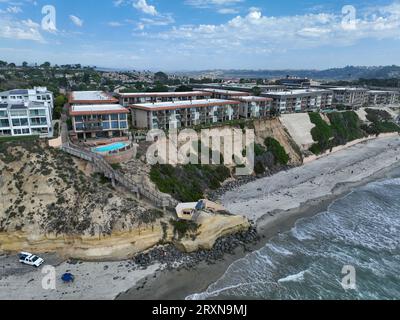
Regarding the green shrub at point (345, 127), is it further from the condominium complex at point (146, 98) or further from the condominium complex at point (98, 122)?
the condominium complex at point (98, 122)

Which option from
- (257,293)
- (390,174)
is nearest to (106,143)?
(257,293)

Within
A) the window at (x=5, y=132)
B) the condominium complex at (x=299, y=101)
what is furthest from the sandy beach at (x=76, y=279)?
the condominium complex at (x=299, y=101)

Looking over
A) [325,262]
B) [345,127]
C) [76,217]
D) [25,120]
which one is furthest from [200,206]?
[345,127]

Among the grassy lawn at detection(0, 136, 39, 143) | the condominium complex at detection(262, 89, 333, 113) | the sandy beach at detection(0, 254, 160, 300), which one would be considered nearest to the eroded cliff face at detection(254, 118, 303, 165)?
the condominium complex at detection(262, 89, 333, 113)

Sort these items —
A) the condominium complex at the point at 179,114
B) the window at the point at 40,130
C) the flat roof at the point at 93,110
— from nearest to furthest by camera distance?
the window at the point at 40,130, the flat roof at the point at 93,110, the condominium complex at the point at 179,114

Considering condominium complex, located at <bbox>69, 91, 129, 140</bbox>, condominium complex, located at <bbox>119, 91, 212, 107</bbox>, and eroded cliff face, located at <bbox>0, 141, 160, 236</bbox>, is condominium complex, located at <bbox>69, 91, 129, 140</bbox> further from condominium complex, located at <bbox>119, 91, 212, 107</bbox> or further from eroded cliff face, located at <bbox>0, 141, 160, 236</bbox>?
condominium complex, located at <bbox>119, 91, 212, 107</bbox>
